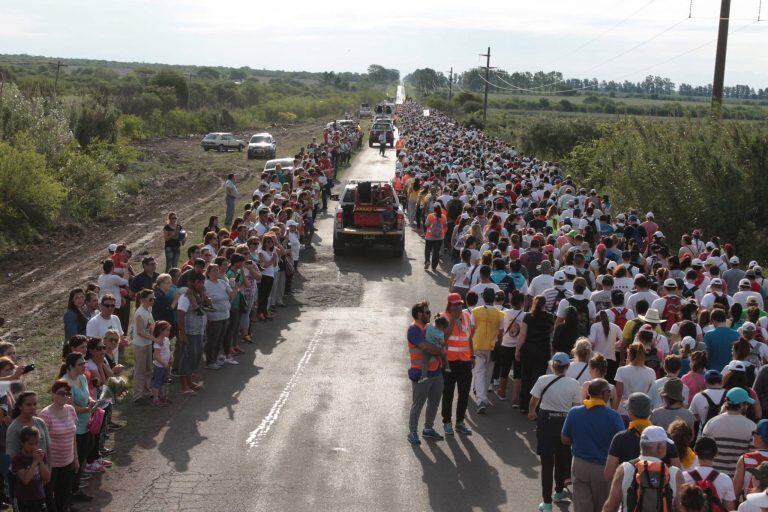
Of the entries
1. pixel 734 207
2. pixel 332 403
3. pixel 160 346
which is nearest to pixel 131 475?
pixel 160 346

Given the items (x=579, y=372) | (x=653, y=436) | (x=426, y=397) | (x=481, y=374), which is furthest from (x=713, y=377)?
(x=481, y=374)

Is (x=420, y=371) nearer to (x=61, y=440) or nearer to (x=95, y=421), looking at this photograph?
(x=95, y=421)

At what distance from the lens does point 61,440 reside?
849 centimetres

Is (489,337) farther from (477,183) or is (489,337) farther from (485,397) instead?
(477,183)

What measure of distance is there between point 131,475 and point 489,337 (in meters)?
4.82

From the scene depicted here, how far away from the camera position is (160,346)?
1173 cm

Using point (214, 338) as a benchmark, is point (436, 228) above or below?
above

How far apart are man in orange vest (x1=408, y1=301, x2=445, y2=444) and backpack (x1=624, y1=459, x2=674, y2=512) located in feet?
13.2

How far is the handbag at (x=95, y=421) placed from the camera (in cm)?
952

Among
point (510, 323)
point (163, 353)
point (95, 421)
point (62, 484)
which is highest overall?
point (510, 323)

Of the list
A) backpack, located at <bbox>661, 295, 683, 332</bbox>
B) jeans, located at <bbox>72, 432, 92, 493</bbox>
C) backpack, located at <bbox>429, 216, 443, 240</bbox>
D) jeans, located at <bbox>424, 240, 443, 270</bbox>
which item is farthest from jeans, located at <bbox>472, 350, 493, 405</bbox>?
jeans, located at <bbox>424, 240, 443, 270</bbox>

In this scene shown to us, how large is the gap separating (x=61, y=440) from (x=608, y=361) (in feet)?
21.4

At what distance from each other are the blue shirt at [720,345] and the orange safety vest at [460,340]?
108 inches

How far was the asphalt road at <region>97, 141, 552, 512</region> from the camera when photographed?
936cm
